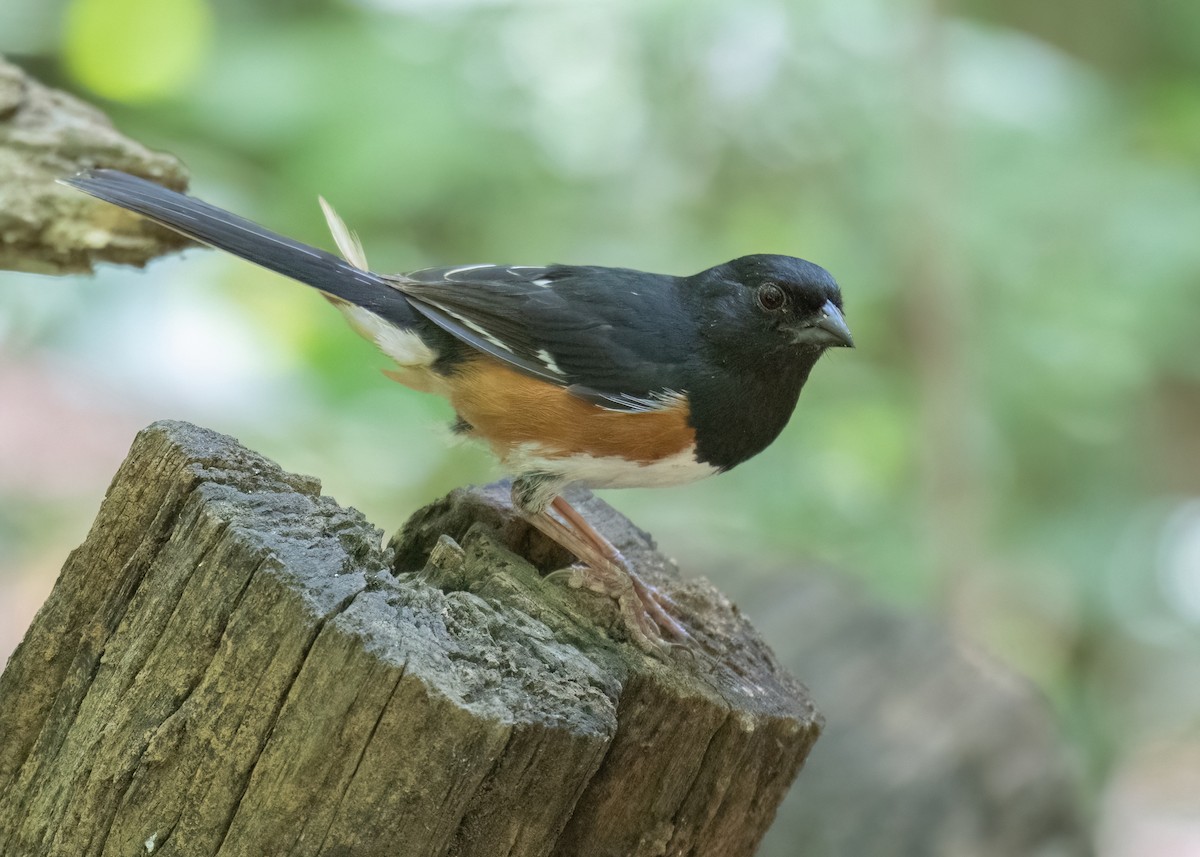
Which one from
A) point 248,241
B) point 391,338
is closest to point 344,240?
point 391,338

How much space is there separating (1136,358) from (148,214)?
4837 mm

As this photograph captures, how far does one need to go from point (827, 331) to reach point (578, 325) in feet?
2.11

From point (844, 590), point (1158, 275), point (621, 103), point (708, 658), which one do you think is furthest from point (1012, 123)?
point (708, 658)

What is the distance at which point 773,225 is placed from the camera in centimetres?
600

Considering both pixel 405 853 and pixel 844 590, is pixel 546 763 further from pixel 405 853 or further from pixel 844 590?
Answer: pixel 844 590

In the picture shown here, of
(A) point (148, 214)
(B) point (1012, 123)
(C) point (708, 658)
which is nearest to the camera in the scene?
(C) point (708, 658)

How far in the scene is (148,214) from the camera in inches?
105

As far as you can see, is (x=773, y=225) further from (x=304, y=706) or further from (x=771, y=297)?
(x=304, y=706)

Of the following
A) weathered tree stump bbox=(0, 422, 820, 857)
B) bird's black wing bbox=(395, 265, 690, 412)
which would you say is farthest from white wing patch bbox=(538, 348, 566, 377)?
weathered tree stump bbox=(0, 422, 820, 857)

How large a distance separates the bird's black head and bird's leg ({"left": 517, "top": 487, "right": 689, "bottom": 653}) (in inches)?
23.8

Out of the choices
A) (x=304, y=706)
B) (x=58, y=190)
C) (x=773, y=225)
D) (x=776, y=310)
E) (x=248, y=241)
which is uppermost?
(x=773, y=225)

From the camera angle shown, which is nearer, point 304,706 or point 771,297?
point 304,706

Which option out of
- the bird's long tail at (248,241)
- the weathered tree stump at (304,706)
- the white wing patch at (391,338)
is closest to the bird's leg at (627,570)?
the weathered tree stump at (304,706)

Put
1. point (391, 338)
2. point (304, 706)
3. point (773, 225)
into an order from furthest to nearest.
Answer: point (773, 225) → point (391, 338) → point (304, 706)
